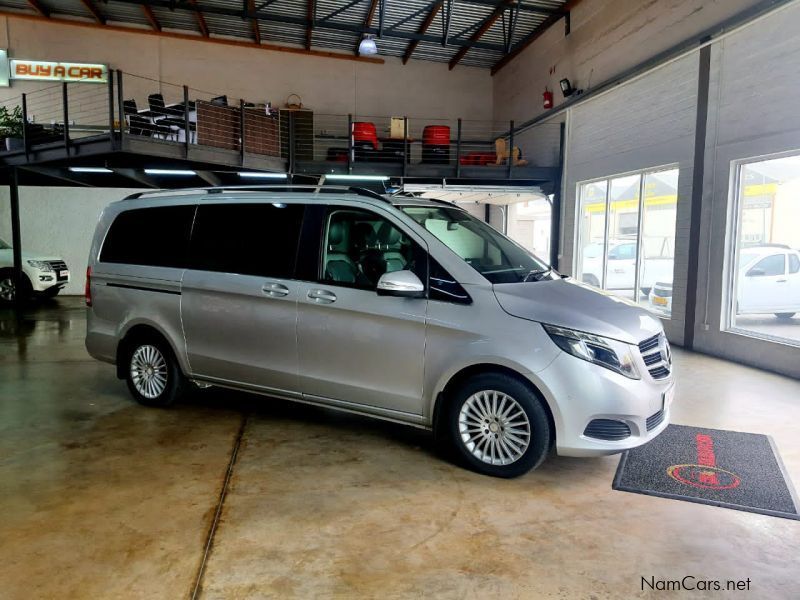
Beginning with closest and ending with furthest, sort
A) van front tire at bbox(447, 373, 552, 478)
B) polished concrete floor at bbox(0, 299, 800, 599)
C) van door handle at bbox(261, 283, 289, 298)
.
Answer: polished concrete floor at bbox(0, 299, 800, 599), van front tire at bbox(447, 373, 552, 478), van door handle at bbox(261, 283, 289, 298)

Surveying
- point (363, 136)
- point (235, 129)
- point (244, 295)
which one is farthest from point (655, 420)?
point (363, 136)

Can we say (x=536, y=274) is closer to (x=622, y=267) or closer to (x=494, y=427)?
(x=494, y=427)

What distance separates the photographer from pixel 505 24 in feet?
46.7

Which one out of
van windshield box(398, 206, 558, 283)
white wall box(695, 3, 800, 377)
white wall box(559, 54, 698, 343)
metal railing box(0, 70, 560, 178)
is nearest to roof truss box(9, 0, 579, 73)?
metal railing box(0, 70, 560, 178)

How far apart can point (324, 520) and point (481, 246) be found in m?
2.16

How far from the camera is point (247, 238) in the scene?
4.61m

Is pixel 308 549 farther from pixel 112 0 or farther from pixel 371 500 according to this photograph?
pixel 112 0

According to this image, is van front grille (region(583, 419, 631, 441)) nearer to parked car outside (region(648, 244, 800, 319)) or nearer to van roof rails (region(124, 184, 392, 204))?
van roof rails (region(124, 184, 392, 204))

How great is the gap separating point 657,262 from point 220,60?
12.9 m

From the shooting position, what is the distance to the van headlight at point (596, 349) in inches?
136

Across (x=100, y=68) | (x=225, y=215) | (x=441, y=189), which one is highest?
(x=100, y=68)

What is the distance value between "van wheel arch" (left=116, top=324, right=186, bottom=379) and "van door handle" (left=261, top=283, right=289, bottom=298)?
1.14 m

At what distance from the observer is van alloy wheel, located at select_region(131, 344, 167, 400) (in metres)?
5.14

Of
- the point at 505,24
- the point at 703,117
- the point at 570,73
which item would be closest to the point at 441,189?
the point at 570,73
